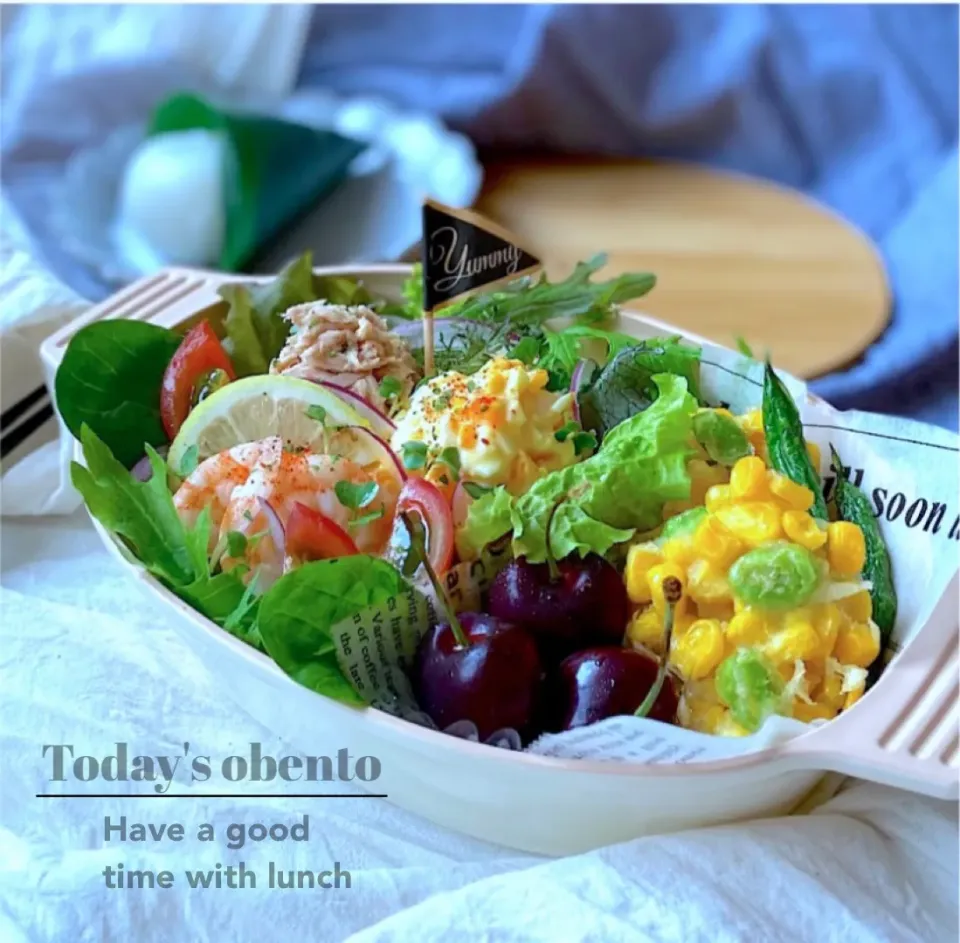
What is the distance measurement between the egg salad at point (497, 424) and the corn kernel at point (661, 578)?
0.13 m

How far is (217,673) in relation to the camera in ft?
2.79

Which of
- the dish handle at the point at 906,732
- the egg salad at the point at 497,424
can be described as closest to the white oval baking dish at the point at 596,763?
the dish handle at the point at 906,732

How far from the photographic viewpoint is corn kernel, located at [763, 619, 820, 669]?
2.34 feet

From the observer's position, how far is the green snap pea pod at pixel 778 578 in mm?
715

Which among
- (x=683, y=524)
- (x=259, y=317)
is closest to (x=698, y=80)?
(x=259, y=317)

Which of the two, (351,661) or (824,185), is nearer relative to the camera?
(351,661)

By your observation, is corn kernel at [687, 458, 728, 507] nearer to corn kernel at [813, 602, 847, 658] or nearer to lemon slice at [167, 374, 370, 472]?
corn kernel at [813, 602, 847, 658]

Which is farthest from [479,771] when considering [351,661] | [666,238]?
[666,238]

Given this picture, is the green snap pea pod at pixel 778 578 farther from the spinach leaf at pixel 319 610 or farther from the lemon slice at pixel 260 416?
the lemon slice at pixel 260 416

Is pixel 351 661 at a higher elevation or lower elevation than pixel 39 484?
higher

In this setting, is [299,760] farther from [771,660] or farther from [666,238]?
[666,238]

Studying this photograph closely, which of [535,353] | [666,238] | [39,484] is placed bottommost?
[39,484]

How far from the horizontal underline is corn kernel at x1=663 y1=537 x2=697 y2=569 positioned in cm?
24

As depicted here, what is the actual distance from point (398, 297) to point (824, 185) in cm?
116
